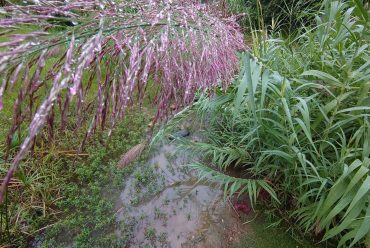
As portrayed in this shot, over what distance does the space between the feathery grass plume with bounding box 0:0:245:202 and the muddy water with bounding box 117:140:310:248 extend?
0.96 metres

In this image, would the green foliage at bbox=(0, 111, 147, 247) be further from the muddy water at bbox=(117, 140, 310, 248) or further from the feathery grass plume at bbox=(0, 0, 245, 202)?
the feathery grass plume at bbox=(0, 0, 245, 202)

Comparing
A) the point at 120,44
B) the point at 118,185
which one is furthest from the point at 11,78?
the point at 118,185

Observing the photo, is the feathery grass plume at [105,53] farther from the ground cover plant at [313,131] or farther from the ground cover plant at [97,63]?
the ground cover plant at [313,131]

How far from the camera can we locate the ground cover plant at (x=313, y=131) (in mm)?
1426

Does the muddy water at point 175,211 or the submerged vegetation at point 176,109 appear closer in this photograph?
the submerged vegetation at point 176,109

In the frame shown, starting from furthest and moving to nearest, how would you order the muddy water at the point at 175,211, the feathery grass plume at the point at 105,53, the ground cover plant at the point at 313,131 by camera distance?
the muddy water at the point at 175,211, the ground cover plant at the point at 313,131, the feathery grass plume at the point at 105,53

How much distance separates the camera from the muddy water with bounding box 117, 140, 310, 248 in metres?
1.80

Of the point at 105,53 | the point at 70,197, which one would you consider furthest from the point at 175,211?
the point at 105,53

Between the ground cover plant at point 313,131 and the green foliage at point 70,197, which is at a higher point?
the ground cover plant at point 313,131

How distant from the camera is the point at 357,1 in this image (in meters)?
1.15

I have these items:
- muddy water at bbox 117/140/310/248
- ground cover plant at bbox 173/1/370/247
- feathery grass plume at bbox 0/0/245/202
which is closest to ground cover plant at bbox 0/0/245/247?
feathery grass plume at bbox 0/0/245/202

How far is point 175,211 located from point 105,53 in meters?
1.23

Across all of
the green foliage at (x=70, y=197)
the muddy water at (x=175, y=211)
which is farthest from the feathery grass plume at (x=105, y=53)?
the muddy water at (x=175, y=211)

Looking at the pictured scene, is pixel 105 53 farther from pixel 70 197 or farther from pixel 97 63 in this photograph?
pixel 70 197
